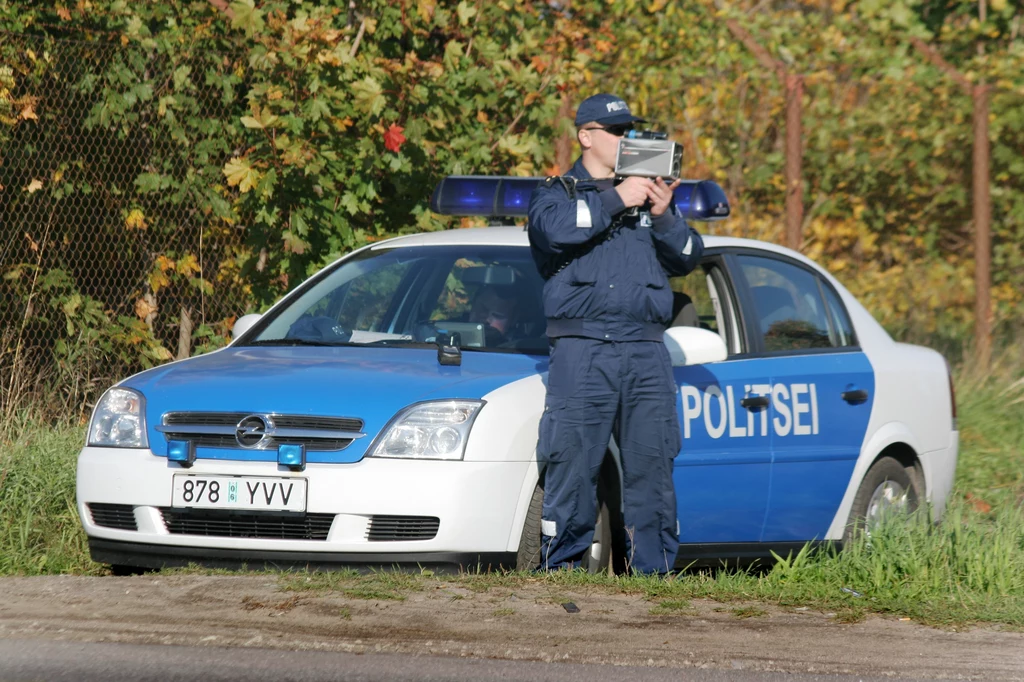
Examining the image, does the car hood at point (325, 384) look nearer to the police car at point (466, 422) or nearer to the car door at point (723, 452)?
the police car at point (466, 422)

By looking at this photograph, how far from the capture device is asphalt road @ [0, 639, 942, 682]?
3.79 m

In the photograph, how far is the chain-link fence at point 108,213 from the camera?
8039mm

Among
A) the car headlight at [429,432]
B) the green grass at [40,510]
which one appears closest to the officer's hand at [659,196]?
the car headlight at [429,432]

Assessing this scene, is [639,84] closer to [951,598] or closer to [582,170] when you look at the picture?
[582,170]

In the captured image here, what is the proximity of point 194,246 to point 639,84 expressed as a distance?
4.42 m

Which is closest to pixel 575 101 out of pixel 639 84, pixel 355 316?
pixel 639 84

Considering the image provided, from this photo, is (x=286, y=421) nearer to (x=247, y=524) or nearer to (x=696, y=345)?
(x=247, y=524)

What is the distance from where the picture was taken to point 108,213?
8422 mm

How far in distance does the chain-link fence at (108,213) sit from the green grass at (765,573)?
728 mm

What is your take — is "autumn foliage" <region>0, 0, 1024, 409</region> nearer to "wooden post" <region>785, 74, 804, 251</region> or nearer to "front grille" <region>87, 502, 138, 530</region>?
"wooden post" <region>785, 74, 804, 251</region>

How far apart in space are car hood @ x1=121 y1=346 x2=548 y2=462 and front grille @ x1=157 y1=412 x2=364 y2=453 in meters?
0.02

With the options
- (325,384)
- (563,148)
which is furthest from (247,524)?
(563,148)

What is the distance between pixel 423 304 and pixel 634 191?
1.20m

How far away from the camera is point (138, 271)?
859 cm
